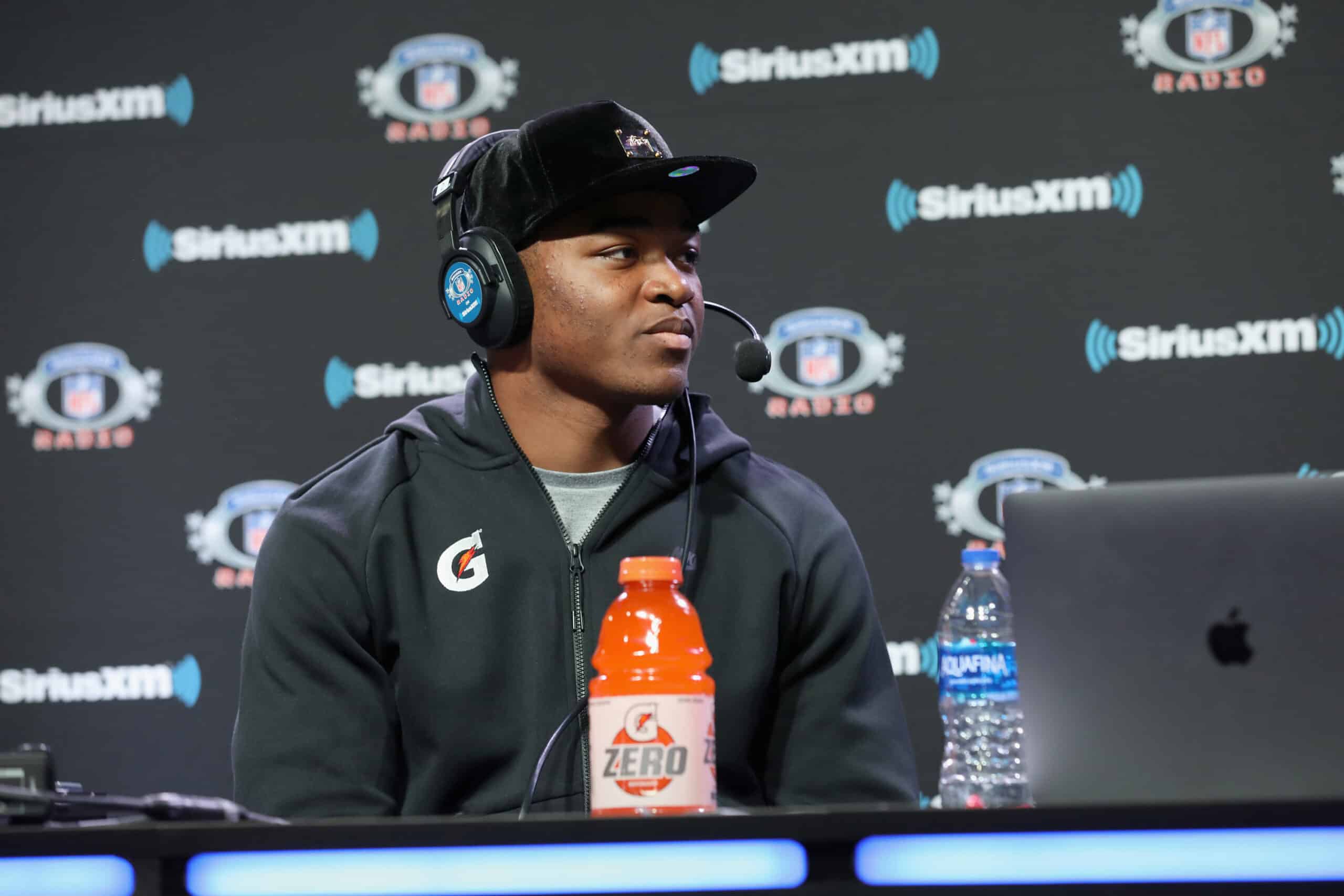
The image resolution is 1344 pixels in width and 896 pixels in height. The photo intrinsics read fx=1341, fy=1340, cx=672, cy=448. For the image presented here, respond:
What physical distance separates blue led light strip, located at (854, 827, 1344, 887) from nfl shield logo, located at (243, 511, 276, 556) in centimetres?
241

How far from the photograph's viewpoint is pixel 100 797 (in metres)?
0.81

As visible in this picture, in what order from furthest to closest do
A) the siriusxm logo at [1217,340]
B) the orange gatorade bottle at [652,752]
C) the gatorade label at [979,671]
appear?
the siriusxm logo at [1217,340]
the gatorade label at [979,671]
the orange gatorade bottle at [652,752]

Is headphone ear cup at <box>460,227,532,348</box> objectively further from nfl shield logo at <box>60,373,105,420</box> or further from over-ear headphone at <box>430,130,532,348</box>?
nfl shield logo at <box>60,373,105,420</box>

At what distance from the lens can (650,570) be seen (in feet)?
3.60

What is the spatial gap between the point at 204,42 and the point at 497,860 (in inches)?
109

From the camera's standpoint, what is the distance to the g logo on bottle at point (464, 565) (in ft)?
4.96

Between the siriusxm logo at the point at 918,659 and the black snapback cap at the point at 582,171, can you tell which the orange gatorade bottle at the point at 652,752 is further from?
the siriusxm logo at the point at 918,659

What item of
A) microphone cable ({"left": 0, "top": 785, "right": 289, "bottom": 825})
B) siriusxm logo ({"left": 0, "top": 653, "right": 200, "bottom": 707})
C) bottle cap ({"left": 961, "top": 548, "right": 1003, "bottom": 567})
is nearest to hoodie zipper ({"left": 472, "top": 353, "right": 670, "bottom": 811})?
bottle cap ({"left": 961, "top": 548, "right": 1003, "bottom": 567})

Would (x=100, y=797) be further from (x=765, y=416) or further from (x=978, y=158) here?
(x=978, y=158)

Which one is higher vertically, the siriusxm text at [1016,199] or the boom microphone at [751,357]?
the siriusxm text at [1016,199]

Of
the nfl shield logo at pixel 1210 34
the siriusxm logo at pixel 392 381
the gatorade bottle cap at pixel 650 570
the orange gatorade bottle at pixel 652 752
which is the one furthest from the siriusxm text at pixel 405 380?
the orange gatorade bottle at pixel 652 752

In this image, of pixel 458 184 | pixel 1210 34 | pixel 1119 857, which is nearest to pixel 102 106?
pixel 458 184

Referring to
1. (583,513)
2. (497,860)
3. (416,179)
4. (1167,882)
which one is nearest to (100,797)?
(497,860)

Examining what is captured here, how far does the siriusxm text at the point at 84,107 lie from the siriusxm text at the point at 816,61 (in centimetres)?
128
